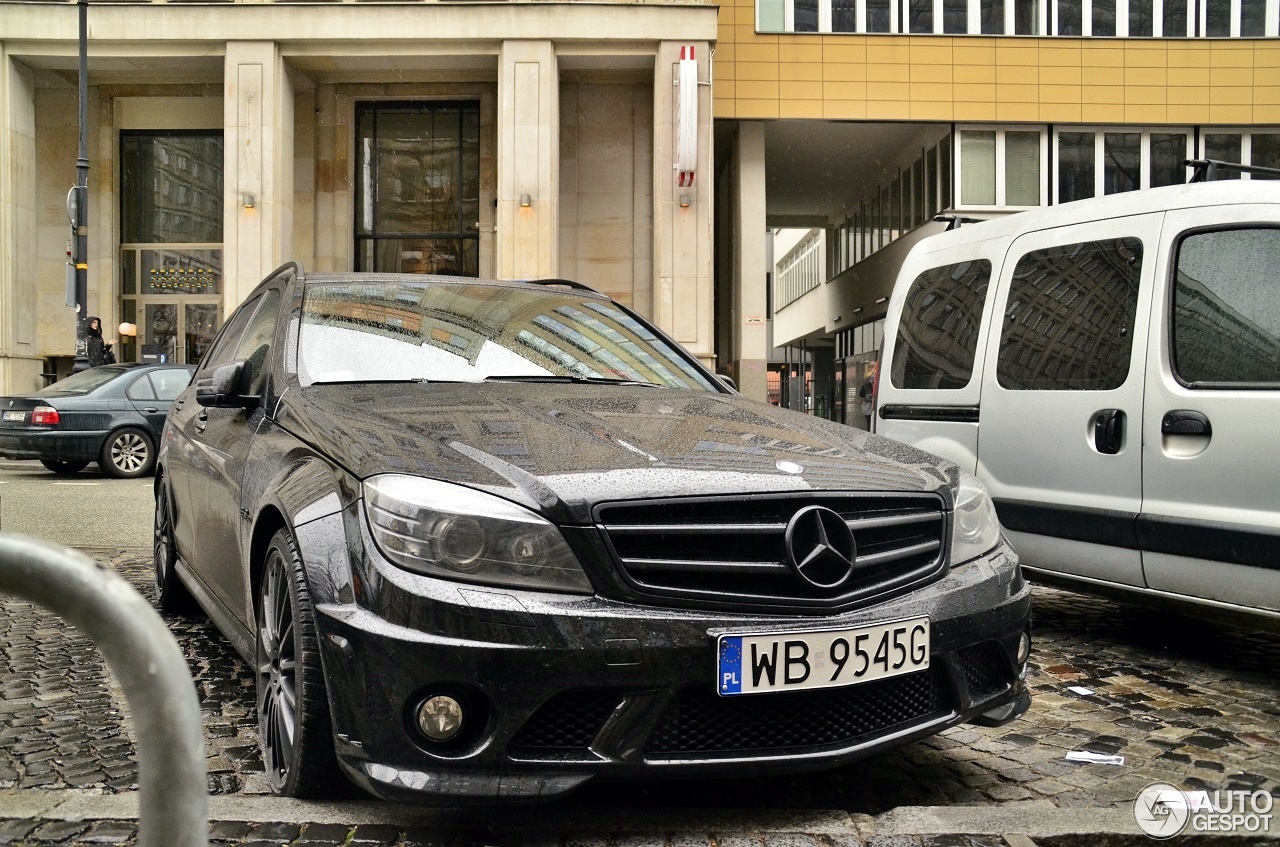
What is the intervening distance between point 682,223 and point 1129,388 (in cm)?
1828

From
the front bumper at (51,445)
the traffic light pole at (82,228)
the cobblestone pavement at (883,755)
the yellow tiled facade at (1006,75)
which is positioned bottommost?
the cobblestone pavement at (883,755)

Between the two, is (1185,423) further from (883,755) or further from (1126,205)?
(883,755)

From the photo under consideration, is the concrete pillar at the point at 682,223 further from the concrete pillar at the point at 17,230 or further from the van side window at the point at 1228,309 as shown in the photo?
the van side window at the point at 1228,309

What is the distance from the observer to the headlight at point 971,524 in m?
3.04

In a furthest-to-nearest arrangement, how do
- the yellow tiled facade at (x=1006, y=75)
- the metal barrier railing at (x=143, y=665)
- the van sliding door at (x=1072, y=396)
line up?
the yellow tiled facade at (x=1006, y=75), the van sliding door at (x=1072, y=396), the metal barrier railing at (x=143, y=665)

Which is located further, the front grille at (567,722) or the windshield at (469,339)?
A: the windshield at (469,339)

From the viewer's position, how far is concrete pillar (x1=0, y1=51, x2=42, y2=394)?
2272 cm

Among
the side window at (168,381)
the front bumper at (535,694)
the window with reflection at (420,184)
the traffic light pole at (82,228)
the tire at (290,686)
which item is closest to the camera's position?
the front bumper at (535,694)

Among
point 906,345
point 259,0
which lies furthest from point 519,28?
point 906,345

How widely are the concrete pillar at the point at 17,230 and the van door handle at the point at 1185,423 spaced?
2308cm

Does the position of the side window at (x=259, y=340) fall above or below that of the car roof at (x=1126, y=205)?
below

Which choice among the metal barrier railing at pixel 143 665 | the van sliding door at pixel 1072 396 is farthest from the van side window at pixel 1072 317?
the metal barrier railing at pixel 143 665

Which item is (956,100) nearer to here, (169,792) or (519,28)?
(519,28)

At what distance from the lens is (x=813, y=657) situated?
255cm
